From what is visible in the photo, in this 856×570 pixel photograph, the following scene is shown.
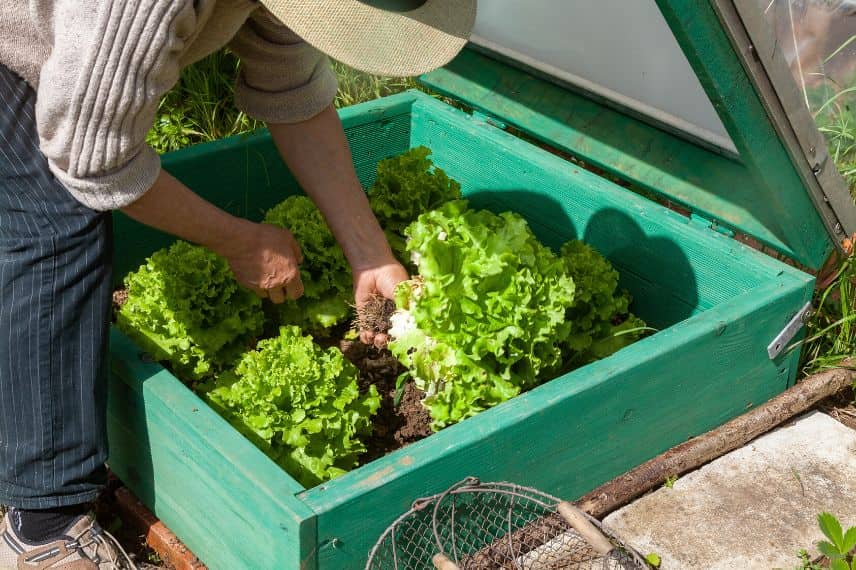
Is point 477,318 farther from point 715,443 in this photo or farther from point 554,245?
point 554,245

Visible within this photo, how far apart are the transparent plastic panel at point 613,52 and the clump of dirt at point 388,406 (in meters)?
1.06

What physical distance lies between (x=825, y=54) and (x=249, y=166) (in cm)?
185

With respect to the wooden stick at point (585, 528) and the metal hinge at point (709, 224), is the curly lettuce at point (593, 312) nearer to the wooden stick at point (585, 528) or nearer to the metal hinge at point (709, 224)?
the metal hinge at point (709, 224)

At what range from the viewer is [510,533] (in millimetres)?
2445

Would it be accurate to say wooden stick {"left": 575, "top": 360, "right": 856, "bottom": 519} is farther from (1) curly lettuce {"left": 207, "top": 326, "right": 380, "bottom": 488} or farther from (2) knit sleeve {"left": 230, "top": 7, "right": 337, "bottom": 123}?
(2) knit sleeve {"left": 230, "top": 7, "right": 337, "bottom": 123}

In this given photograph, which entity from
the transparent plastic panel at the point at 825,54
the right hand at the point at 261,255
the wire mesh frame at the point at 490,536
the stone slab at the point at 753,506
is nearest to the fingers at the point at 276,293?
the right hand at the point at 261,255

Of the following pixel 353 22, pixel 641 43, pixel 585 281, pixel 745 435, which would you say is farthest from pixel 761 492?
pixel 353 22

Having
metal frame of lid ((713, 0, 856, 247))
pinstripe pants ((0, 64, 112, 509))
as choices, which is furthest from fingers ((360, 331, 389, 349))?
metal frame of lid ((713, 0, 856, 247))

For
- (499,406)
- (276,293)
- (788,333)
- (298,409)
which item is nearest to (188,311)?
(276,293)

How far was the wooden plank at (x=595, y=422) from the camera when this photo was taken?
2217 mm

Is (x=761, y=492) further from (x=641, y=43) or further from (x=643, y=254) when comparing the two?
(x=641, y=43)

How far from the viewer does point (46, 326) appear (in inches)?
92.2

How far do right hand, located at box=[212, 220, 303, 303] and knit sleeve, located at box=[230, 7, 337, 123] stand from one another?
14.7 inches

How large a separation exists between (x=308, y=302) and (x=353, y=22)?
1379mm
